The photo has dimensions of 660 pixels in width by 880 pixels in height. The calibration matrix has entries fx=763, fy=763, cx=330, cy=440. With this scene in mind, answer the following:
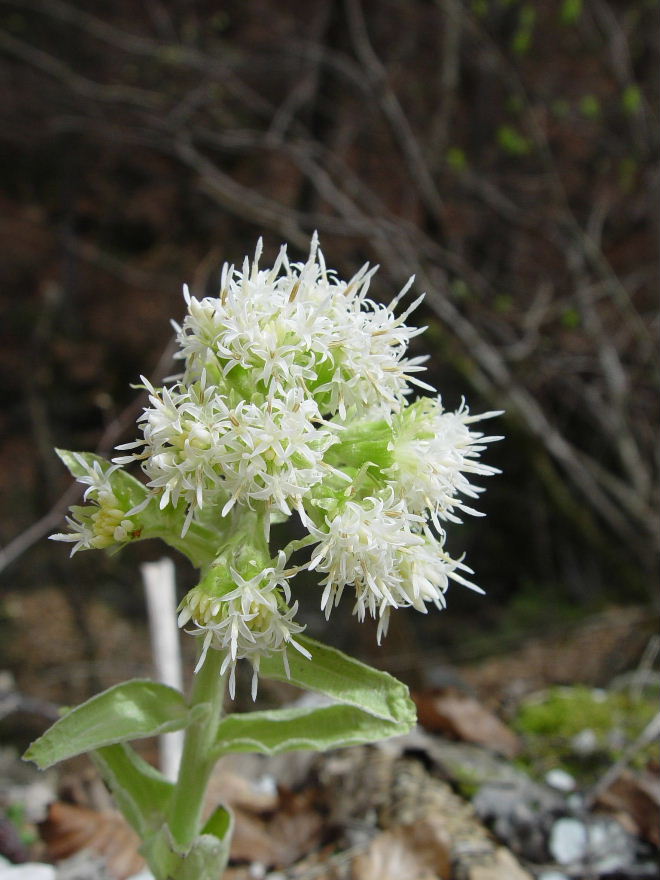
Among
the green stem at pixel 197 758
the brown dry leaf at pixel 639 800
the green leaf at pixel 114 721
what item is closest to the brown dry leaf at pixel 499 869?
the brown dry leaf at pixel 639 800

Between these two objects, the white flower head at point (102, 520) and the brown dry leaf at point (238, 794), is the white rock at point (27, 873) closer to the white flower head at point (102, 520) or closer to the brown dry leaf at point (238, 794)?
the brown dry leaf at point (238, 794)

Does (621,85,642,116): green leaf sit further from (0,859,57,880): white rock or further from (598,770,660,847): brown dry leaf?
(0,859,57,880): white rock

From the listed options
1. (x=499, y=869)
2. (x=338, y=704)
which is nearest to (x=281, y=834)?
(x=499, y=869)

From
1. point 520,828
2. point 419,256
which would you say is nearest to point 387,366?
point 520,828

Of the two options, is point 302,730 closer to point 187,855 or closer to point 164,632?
point 187,855

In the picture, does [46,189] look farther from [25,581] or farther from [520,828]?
[520,828]

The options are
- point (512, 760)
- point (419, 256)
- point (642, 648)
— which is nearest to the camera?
point (512, 760)
